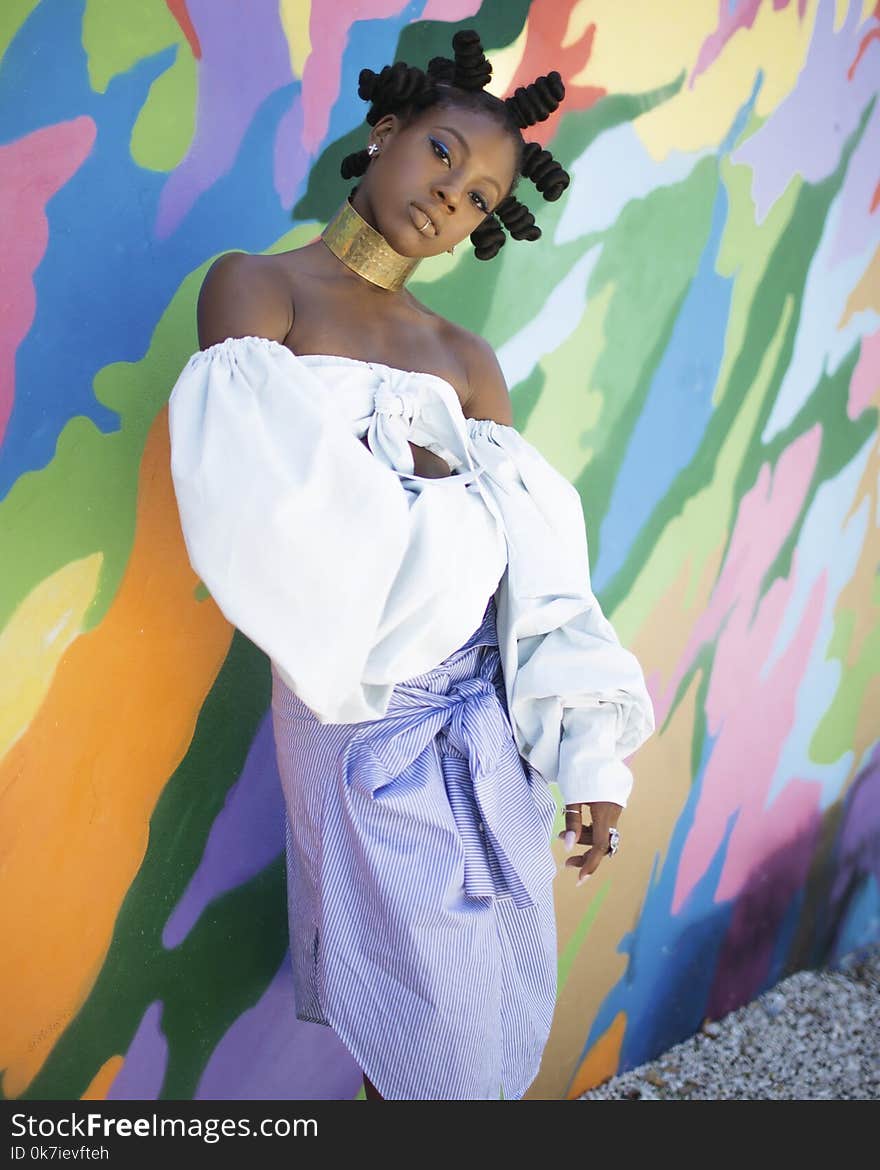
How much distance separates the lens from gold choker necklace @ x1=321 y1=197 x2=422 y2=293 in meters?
1.50

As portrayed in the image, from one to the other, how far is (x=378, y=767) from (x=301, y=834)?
0.68ft

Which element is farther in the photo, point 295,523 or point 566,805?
point 566,805

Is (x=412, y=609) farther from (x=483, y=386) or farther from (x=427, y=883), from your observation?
(x=483, y=386)

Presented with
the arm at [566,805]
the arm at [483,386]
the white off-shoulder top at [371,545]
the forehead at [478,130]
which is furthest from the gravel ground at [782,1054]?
the forehead at [478,130]

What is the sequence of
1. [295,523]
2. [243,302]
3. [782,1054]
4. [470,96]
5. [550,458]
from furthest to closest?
[782,1054], [550,458], [470,96], [243,302], [295,523]

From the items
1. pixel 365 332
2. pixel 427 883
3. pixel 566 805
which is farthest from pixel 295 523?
pixel 566 805

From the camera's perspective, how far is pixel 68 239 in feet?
5.04

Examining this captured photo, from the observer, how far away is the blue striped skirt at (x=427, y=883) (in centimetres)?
142

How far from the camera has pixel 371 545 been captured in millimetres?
1284

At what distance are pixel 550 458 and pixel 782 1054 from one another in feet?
5.56

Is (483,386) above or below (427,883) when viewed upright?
above

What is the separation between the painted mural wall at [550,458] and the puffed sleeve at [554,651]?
1.60ft
